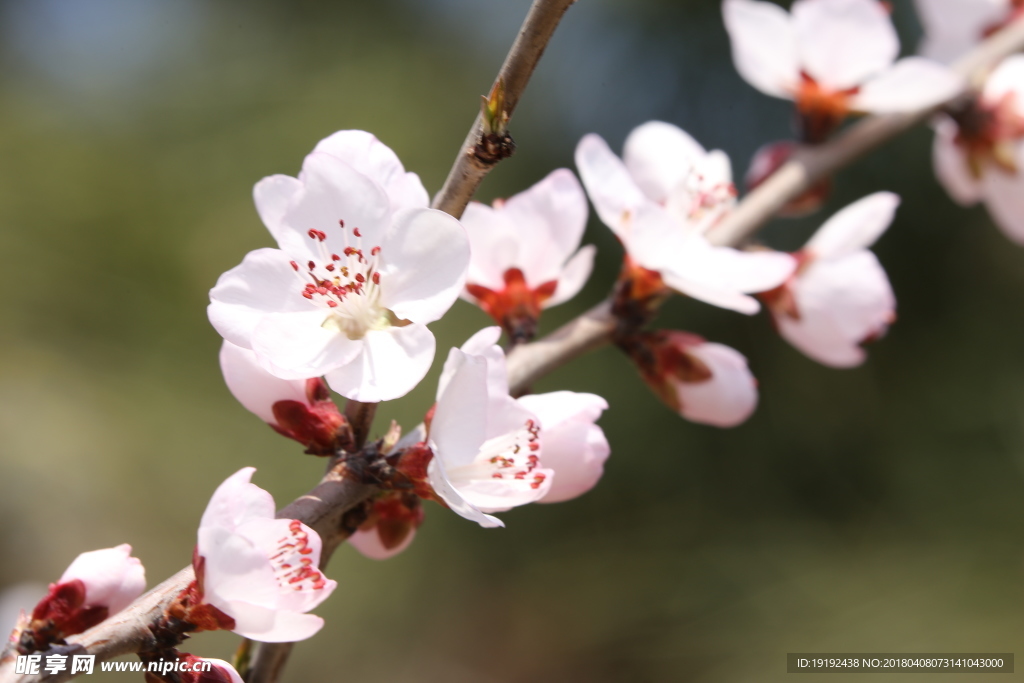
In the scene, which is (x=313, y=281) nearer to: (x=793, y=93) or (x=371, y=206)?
(x=371, y=206)

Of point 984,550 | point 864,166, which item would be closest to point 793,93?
point 984,550

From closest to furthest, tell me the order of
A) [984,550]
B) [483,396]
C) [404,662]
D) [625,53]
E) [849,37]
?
[483,396] < [849,37] < [984,550] < [404,662] < [625,53]

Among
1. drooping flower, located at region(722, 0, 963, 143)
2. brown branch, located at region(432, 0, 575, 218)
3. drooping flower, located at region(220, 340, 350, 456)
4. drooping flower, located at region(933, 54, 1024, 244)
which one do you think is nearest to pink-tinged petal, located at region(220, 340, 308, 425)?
drooping flower, located at region(220, 340, 350, 456)

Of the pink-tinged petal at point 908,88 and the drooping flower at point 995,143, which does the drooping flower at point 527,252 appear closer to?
the pink-tinged petal at point 908,88


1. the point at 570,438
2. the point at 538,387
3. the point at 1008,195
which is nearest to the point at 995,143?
the point at 1008,195

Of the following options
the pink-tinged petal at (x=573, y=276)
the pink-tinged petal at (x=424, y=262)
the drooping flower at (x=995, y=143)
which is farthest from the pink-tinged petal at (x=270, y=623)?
the drooping flower at (x=995, y=143)

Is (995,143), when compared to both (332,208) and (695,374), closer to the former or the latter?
(695,374)
